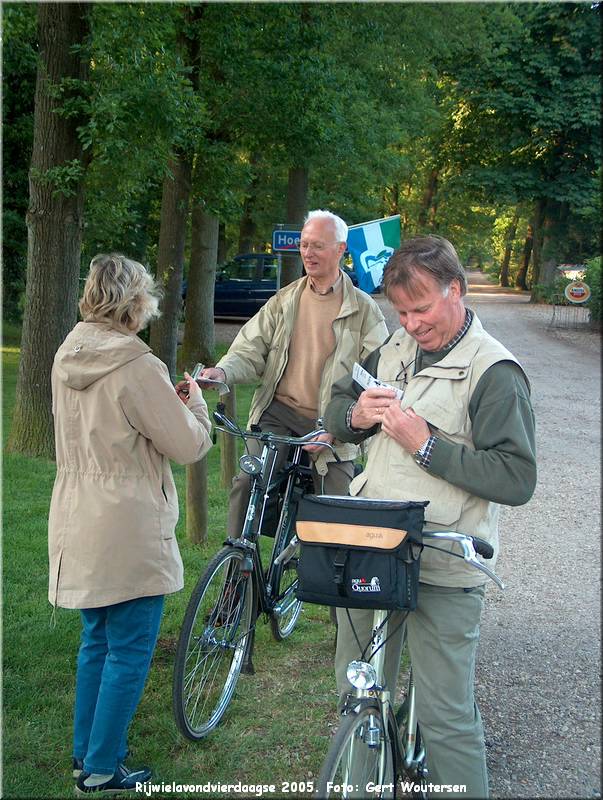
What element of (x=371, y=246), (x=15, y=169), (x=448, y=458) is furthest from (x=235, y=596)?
(x=15, y=169)

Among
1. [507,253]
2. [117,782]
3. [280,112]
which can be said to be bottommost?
[117,782]

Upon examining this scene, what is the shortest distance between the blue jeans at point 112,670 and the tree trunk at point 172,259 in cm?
865

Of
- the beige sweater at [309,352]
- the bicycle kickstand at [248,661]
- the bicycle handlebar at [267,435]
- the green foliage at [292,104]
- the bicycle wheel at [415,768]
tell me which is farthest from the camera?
the green foliage at [292,104]

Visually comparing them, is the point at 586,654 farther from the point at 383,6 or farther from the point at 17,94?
the point at 17,94

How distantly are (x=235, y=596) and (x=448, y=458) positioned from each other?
6.17ft

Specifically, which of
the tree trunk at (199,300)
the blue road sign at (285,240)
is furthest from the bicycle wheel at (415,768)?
the tree trunk at (199,300)

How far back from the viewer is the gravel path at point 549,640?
3.79 meters

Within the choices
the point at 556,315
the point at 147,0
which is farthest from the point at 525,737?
the point at 556,315

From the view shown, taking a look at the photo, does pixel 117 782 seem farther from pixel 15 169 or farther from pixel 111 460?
pixel 15 169

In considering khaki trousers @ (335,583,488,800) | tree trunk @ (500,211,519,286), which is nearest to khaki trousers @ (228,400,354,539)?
khaki trousers @ (335,583,488,800)

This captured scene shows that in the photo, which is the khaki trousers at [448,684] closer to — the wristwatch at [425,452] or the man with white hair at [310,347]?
the wristwatch at [425,452]

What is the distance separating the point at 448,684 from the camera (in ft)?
9.11

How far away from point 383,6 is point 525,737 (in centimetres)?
1342

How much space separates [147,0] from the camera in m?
8.80
